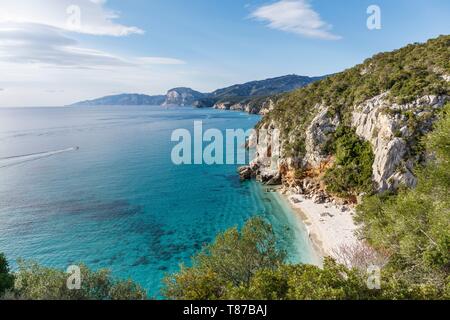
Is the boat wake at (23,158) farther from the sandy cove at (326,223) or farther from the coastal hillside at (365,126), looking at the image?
the sandy cove at (326,223)

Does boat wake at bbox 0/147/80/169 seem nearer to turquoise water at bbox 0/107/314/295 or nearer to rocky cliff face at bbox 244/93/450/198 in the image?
turquoise water at bbox 0/107/314/295

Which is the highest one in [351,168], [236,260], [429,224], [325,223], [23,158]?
[429,224]

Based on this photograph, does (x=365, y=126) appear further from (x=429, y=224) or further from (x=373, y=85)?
(x=429, y=224)

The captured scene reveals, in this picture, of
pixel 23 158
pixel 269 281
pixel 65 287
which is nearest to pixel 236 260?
pixel 269 281
